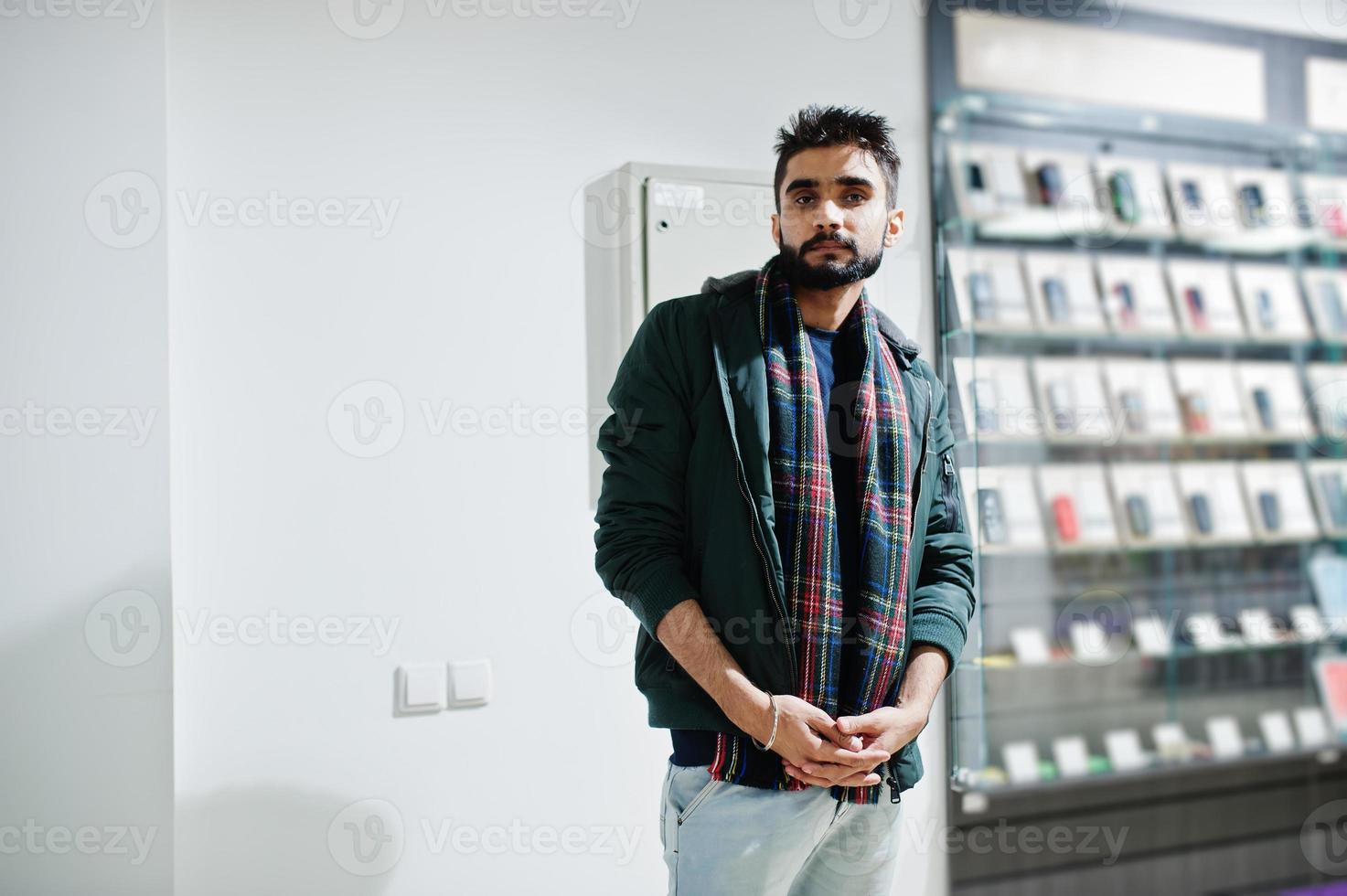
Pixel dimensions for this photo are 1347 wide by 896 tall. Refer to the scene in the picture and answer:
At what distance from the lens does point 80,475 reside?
149 centimetres

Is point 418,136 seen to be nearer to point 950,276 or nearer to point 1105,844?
point 950,276

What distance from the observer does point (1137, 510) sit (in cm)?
240

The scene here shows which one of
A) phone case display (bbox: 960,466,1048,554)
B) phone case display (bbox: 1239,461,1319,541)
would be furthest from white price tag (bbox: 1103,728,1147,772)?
phone case display (bbox: 1239,461,1319,541)

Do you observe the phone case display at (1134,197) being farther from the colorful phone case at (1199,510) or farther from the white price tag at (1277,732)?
the white price tag at (1277,732)

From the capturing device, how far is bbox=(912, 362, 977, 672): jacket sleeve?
1.41 meters

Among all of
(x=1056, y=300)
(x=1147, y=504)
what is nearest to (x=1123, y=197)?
(x=1056, y=300)

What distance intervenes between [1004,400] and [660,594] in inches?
52.6

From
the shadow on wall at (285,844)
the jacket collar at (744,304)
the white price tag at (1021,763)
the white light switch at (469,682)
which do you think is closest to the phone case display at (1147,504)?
the white price tag at (1021,763)

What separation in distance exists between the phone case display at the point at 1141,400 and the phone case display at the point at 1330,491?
505mm

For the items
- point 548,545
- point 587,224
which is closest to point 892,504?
point 548,545

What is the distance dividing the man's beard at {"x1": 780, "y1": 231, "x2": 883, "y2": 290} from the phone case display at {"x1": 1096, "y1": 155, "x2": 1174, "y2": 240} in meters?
1.31

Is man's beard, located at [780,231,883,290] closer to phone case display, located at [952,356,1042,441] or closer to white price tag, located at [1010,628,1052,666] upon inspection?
phone case display, located at [952,356,1042,441]

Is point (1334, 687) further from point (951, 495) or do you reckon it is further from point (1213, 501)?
point (951, 495)

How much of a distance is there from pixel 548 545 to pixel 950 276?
3.69 feet
